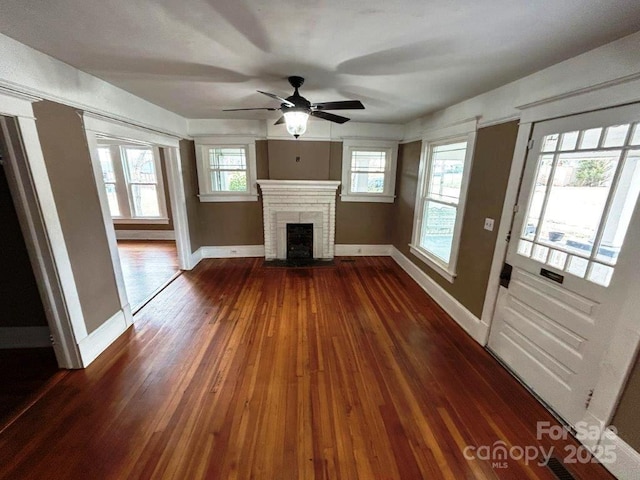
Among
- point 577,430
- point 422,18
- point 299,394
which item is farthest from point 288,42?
point 577,430

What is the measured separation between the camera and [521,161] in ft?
7.11

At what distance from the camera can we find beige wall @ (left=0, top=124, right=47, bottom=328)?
2180mm

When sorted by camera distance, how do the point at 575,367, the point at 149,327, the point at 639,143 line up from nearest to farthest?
the point at 639,143 < the point at 575,367 < the point at 149,327

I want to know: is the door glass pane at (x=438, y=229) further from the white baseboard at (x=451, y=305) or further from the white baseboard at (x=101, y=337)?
the white baseboard at (x=101, y=337)

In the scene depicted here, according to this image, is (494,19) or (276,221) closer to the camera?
(494,19)

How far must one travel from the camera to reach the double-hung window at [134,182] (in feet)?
19.0

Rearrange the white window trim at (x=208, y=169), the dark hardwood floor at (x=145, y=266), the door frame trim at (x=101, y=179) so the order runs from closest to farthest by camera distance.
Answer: the door frame trim at (x=101, y=179), the dark hardwood floor at (x=145, y=266), the white window trim at (x=208, y=169)

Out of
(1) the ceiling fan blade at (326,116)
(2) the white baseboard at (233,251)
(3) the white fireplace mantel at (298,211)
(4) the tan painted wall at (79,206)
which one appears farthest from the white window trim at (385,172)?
(4) the tan painted wall at (79,206)

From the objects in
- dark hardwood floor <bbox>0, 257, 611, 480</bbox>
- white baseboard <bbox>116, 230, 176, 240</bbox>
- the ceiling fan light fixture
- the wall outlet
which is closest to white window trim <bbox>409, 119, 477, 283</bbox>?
the wall outlet

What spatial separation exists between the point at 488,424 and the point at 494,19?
8.19 ft

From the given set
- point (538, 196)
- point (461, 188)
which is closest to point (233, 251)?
point (461, 188)

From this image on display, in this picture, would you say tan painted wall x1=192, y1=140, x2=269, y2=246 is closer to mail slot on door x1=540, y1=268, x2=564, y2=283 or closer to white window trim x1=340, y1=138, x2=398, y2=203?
white window trim x1=340, y1=138, x2=398, y2=203

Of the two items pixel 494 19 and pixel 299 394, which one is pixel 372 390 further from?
pixel 494 19

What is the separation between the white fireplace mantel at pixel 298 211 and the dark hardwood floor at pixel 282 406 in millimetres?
1978
